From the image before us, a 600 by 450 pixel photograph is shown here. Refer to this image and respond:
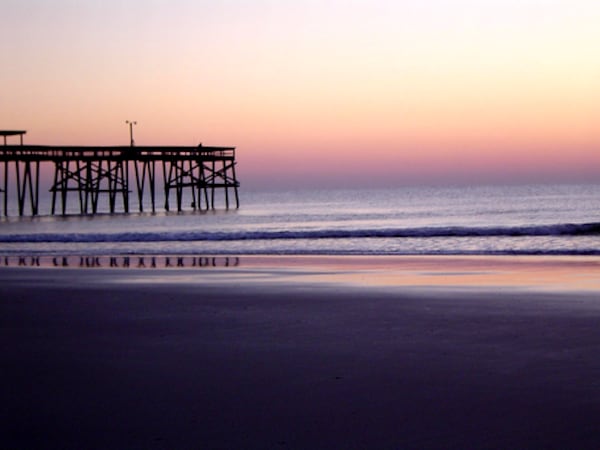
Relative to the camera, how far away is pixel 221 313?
8781 millimetres

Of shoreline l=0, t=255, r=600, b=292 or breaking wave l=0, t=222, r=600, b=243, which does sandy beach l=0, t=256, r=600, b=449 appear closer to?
shoreline l=0, t=255, r=600, b=292

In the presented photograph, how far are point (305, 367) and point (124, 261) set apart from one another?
41.1 ft

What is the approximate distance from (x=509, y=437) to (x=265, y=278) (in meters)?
8.84

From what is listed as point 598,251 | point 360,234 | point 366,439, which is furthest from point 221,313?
point 360,234

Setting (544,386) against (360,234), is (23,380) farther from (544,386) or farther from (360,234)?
(360,234)

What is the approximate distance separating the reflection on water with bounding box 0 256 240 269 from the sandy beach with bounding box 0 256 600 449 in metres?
5.15

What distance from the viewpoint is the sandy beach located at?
14.6 ft

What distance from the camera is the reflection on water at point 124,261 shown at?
16.3 metres

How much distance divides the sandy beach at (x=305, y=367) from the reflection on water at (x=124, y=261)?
16.9 ft

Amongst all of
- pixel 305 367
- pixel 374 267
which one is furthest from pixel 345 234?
pixel 305 367

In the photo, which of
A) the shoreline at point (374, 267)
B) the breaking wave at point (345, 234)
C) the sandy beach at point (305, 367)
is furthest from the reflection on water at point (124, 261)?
the breaking wave at point (345, 234)

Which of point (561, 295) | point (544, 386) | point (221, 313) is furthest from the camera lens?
point (561, 295)

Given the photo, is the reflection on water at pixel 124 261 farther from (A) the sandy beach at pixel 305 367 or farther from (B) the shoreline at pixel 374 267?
(A) the sandy beach at pixel 305 367

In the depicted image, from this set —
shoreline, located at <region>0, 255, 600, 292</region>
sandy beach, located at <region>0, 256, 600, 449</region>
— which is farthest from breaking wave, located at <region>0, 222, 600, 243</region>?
sandy beach, located at <region>0, 256, 600, 449</region>
